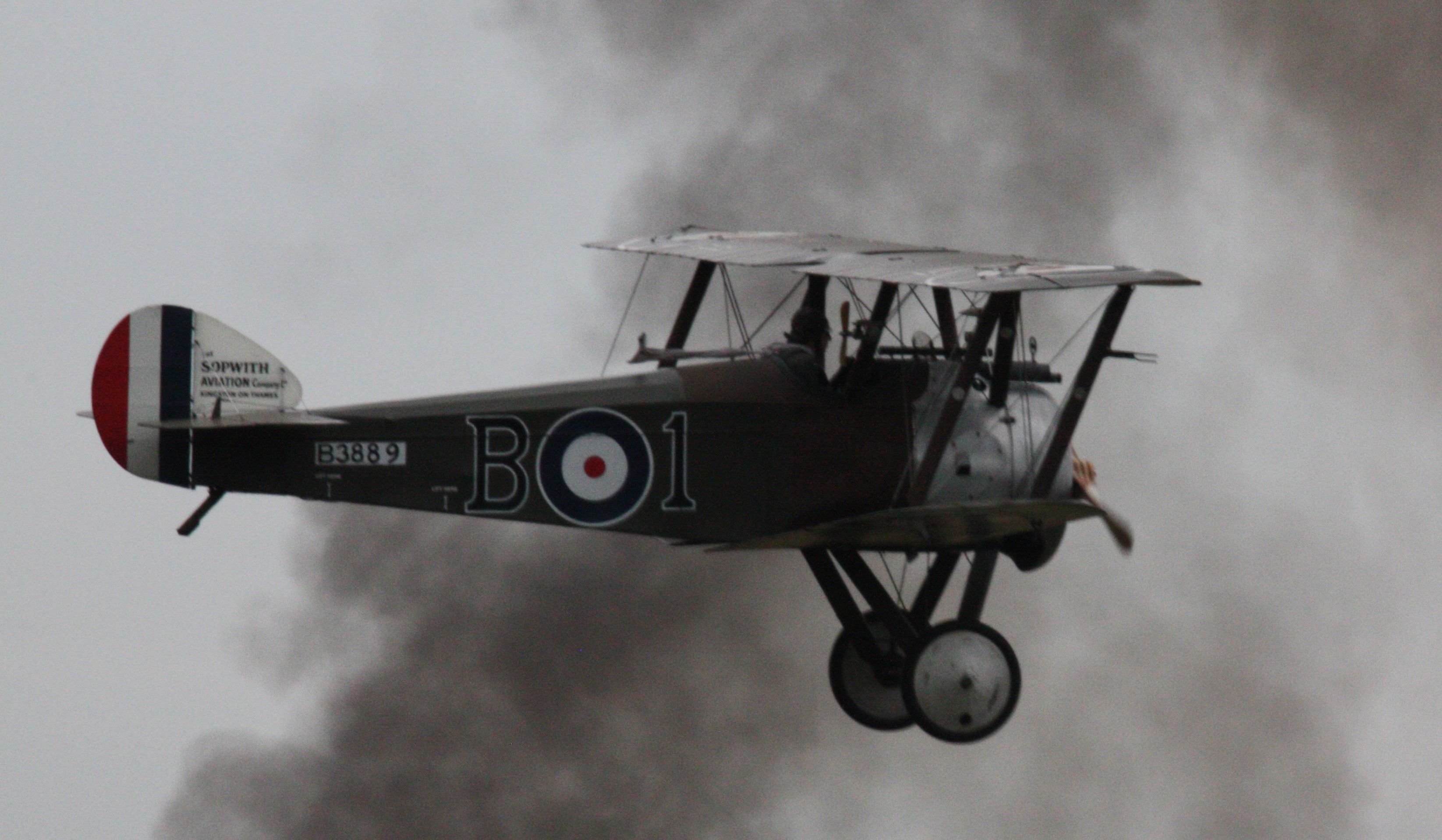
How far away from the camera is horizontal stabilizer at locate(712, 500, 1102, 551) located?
65.4 feet

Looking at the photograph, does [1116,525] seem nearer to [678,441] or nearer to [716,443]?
[716,443]

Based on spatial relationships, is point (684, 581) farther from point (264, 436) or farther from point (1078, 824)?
point (264, 436)

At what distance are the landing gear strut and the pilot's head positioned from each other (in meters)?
1.52

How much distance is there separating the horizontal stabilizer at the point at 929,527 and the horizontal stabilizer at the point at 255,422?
3.01 m

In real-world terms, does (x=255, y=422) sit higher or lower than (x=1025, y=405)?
lower

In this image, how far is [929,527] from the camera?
20500 millimetres

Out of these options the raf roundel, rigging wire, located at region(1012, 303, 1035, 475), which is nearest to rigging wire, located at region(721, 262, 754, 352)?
the raf roundel

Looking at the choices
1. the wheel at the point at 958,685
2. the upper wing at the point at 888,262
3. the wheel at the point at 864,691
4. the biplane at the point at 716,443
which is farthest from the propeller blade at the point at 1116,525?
the wheel at the point at 864,691

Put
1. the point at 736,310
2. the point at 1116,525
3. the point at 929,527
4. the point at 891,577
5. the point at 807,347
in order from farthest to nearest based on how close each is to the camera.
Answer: the point at 891,577 → the point at 736,310 → the point at 807,347 → the point at 929,527 → the point at 1116,525

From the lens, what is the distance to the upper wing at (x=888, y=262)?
65.6 feet

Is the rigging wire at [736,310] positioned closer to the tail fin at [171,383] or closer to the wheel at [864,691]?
the wheel at [864,691]

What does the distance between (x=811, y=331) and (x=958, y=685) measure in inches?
111

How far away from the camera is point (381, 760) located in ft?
88.2

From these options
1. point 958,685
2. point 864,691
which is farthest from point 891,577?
point 958,685
